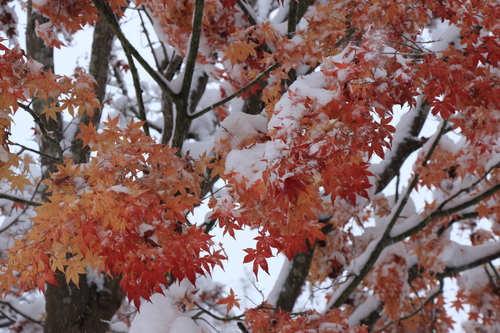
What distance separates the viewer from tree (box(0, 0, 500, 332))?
6.32ft

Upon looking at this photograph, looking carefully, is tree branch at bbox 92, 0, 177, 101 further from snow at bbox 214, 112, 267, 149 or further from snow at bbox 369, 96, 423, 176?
snow at bbox 369, 96, 423, 176

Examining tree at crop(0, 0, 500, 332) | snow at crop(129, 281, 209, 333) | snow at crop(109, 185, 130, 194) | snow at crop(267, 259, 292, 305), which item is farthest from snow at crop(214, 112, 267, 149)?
snow at crop(267, 259, 292, 305)

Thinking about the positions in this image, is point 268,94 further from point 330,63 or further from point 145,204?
point 145,204

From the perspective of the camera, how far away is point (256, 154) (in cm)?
231

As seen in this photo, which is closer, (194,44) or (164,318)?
(164,318)

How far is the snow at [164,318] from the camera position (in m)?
2.70

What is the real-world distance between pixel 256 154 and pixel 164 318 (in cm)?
140

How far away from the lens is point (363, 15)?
3.26 metres

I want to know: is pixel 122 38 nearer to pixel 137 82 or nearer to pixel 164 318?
pixel 137 82

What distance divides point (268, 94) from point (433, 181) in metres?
2.54

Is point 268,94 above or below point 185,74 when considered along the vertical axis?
above

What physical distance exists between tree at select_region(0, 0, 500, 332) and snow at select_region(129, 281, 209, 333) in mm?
48

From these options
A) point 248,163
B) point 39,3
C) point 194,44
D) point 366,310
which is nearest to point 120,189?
point 248,163

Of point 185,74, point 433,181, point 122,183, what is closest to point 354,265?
point 433,181
